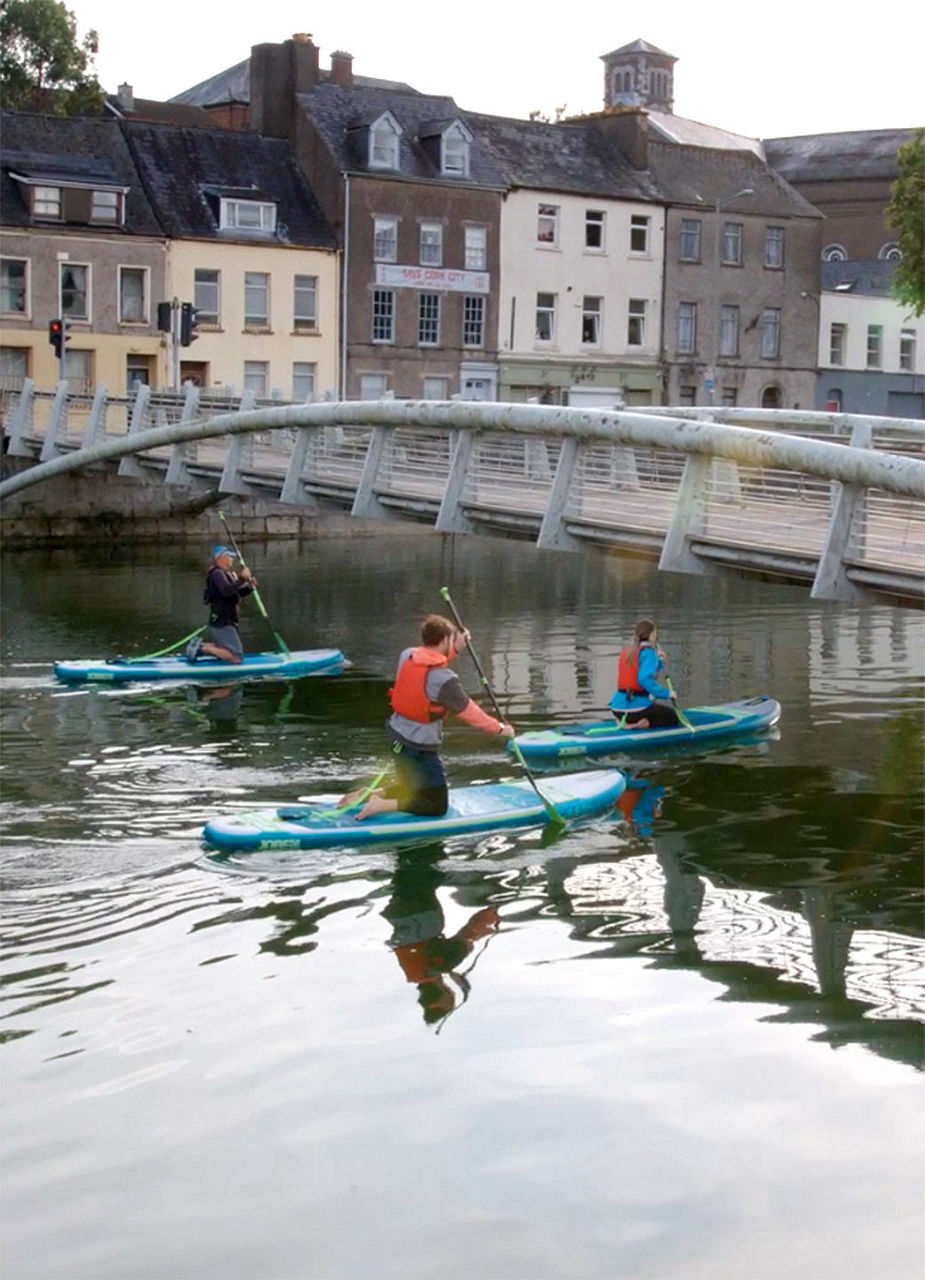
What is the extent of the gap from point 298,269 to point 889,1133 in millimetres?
47199

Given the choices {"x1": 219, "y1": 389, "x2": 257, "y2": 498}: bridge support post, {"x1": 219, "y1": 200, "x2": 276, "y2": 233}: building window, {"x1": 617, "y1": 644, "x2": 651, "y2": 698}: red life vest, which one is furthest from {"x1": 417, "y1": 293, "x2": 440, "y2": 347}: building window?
{"x1": 617, "y1": 644, "x2": 651, "y2": 698}: red life vest

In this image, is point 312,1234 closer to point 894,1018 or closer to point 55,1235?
point 55,1235

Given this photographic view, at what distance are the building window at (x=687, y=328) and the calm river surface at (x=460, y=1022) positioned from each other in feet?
141

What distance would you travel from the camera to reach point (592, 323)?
201 feet

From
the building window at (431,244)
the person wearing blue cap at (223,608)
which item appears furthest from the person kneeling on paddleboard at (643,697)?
the building window at (431,244)

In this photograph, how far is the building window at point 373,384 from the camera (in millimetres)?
56219

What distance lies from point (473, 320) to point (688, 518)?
3969 centimetres

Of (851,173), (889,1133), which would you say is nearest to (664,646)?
(889,1133)

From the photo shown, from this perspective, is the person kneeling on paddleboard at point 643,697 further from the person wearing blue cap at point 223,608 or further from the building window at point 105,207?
the building window at point 105,207

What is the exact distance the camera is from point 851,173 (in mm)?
89812

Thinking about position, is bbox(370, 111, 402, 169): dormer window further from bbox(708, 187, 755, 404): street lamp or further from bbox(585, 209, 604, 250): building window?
bbox(708, 187, 755, 404): street lamp

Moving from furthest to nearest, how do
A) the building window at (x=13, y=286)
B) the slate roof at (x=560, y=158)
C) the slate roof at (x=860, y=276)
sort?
1. the slate roof at (x=860, y=276)
2. the slate roof at (x=560, y=158)
3. the building window at (x=13, y=286)

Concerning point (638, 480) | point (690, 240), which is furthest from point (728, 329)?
point (638, 480)

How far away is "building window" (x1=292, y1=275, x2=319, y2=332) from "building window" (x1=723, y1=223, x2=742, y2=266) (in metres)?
16.5
